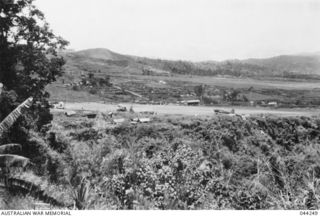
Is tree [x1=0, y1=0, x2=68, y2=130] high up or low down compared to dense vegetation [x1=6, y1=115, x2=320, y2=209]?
up

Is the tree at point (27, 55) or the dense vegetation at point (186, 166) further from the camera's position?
the tree at point (27, 55)

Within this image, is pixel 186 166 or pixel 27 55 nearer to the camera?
pixel 186 166

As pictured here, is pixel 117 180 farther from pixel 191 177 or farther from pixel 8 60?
pixel 8 60

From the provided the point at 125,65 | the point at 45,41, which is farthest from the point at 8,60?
the point at 125,65

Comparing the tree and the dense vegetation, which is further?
the tree
